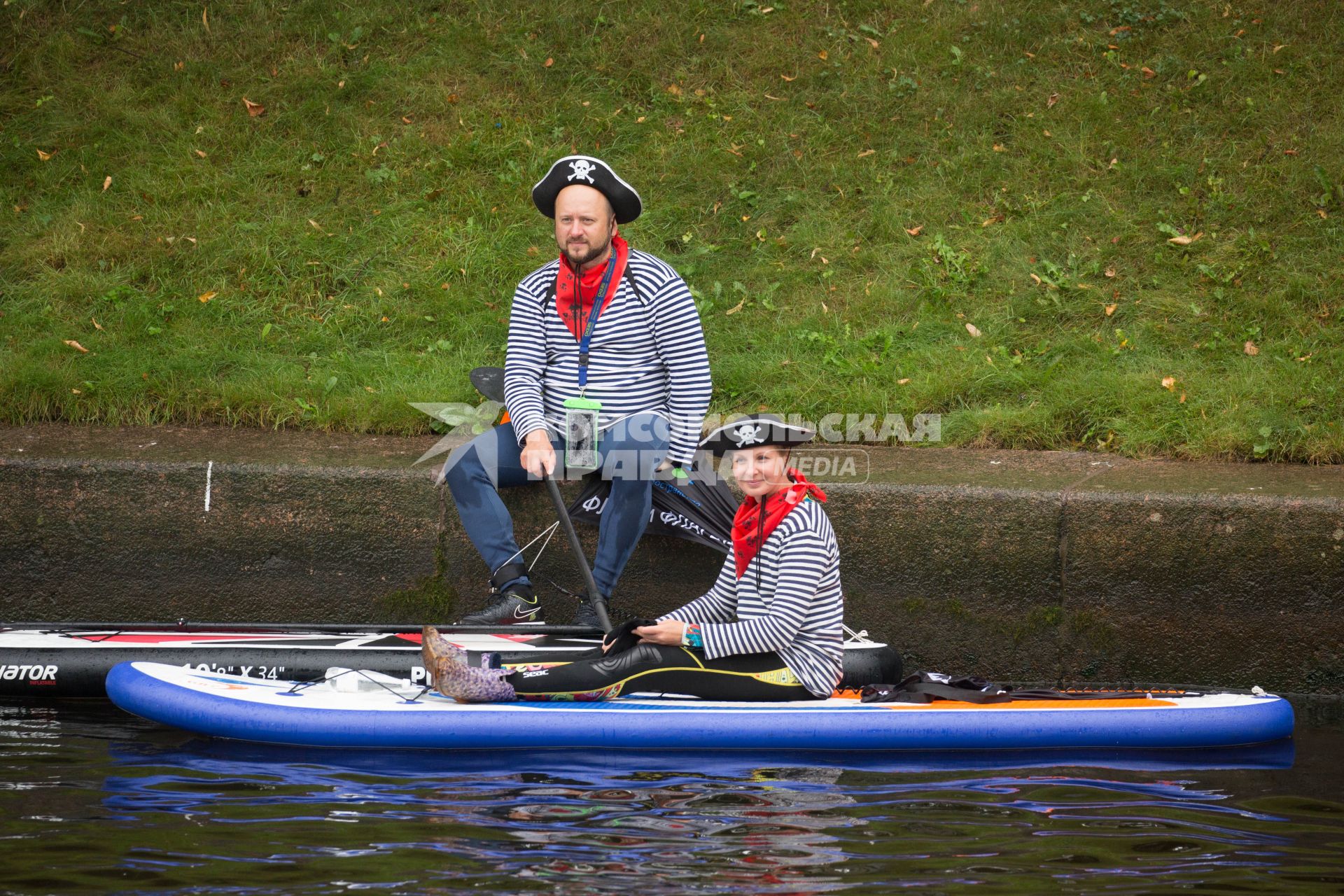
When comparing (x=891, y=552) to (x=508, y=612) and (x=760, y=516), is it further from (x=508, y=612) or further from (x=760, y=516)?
(x=508, y=612)

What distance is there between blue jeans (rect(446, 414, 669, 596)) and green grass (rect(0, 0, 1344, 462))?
113 centimetres

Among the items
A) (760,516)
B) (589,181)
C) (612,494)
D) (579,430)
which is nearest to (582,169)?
(589,181)

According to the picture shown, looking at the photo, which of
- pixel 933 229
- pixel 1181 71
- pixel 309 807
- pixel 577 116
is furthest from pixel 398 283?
pixel 1181 71

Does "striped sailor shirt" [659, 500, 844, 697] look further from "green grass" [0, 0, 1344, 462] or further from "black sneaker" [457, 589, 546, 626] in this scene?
"green grass" [0, 0, 1344, 462]

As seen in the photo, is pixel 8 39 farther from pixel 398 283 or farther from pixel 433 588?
pixel 433 588

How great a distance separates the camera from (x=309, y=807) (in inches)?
171

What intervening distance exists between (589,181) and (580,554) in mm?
1613

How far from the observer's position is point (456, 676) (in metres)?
5.07

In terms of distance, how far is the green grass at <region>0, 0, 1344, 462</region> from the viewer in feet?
23.7

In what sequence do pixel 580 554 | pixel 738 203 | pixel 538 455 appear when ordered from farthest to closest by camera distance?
pixel 738 203 → pixel 580 554 → pixel 538 455

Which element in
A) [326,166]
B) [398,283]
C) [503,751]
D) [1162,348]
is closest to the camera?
[503,751]

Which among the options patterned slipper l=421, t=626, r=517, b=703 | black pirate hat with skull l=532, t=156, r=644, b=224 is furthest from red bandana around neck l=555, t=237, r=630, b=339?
patterned slipper l=421, t=626, r=517, b=703

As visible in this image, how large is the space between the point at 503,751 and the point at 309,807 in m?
0.85

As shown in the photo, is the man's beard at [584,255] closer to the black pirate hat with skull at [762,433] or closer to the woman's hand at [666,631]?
the black pirate hat with skull at [762,433]
